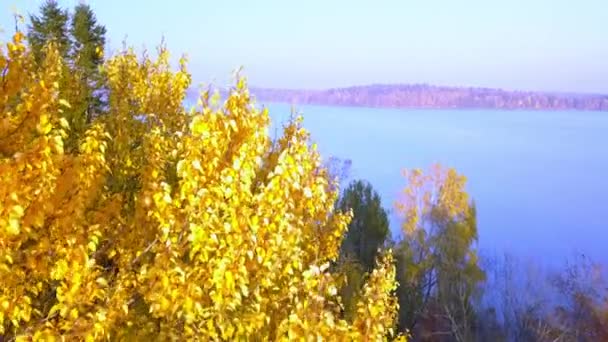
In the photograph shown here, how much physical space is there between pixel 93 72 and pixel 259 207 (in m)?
19.0

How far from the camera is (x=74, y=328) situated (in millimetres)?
4109

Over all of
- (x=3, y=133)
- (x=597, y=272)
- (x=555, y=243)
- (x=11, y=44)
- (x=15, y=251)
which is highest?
(x=11, y=44)

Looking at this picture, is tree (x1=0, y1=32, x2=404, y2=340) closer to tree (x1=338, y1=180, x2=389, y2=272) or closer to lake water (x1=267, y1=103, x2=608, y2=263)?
lake water (x1=267, y1=103, x2=608, y2=263)

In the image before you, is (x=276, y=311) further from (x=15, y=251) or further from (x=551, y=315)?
(x=551, y=315)

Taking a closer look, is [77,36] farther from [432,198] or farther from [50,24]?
[432,198]

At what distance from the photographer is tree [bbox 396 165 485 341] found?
85.5 feet

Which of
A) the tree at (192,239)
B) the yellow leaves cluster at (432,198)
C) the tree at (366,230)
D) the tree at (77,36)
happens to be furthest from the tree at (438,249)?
the tree at (192,239)

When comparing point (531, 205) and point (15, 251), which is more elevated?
point (15, 251)

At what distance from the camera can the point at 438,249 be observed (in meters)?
30.6

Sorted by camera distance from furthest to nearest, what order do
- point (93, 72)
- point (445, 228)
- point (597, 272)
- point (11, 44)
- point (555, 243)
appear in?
point (555, 243) < point (445, 228) < point (597, 272) < point (93, 72) < point (11, 44)

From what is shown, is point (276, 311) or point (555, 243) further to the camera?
point (555, 243)

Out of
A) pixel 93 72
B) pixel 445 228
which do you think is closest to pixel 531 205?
pixel 445 228

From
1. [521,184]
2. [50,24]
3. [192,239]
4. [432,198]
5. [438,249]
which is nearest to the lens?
[192,239]

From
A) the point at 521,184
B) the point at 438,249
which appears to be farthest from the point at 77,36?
the point at 521,184
